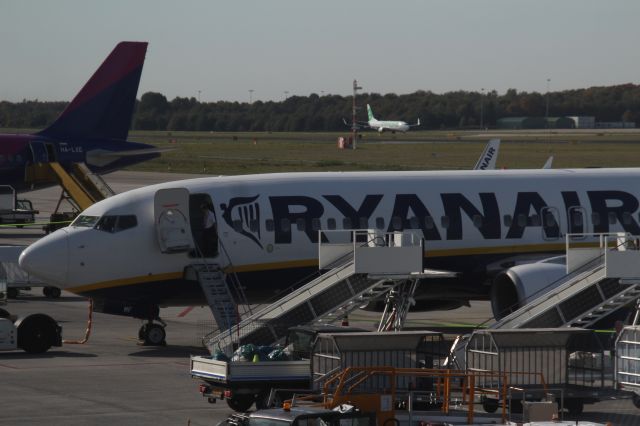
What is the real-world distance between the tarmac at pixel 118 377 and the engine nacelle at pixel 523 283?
5857 mm

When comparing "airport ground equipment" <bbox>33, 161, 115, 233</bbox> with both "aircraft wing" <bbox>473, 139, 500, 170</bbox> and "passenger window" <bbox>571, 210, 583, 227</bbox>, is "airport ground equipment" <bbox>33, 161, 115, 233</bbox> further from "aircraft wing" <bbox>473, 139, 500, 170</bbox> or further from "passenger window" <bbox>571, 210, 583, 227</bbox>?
"passenger window" <bbox>571, 210, 583, 227</bbox>

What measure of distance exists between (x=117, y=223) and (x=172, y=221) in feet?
4.62

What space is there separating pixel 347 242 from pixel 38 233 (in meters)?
38.1

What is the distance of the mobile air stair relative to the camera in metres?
29.9

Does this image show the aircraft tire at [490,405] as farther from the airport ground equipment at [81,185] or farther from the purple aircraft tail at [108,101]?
the purple aircraft tail at [108,101]

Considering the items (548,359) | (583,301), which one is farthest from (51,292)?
(548,359)

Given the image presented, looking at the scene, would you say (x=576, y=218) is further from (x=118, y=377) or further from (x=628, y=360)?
(x=118, y=377)

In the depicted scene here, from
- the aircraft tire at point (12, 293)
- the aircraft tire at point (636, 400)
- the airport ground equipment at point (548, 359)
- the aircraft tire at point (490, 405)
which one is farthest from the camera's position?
the aircraft tire at point (12, 293)

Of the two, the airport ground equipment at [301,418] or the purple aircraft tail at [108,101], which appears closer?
the airport ground equipment at [301,418]

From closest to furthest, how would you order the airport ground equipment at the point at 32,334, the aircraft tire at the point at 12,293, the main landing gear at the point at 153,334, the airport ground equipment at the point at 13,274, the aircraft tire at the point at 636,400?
the aircraft tire at the point at 636,400, the airport ground equipment at the point at 32,334, the main landing gear at the point at 153,334, the airport ground equipment at the point at 13,274, the aircraft tire at the point at 12,293

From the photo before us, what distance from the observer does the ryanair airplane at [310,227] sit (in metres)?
34.2

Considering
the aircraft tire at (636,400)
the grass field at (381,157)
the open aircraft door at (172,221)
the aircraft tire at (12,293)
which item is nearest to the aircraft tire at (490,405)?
the aircraft tire at (636,400)

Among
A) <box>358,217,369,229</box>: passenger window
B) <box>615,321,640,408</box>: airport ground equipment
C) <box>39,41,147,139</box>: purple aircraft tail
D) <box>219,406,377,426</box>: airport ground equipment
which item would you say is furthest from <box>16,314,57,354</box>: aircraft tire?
<box>39,41,147,139</box>: purple aircraft tail

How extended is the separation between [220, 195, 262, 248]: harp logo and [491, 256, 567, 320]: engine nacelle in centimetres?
626
